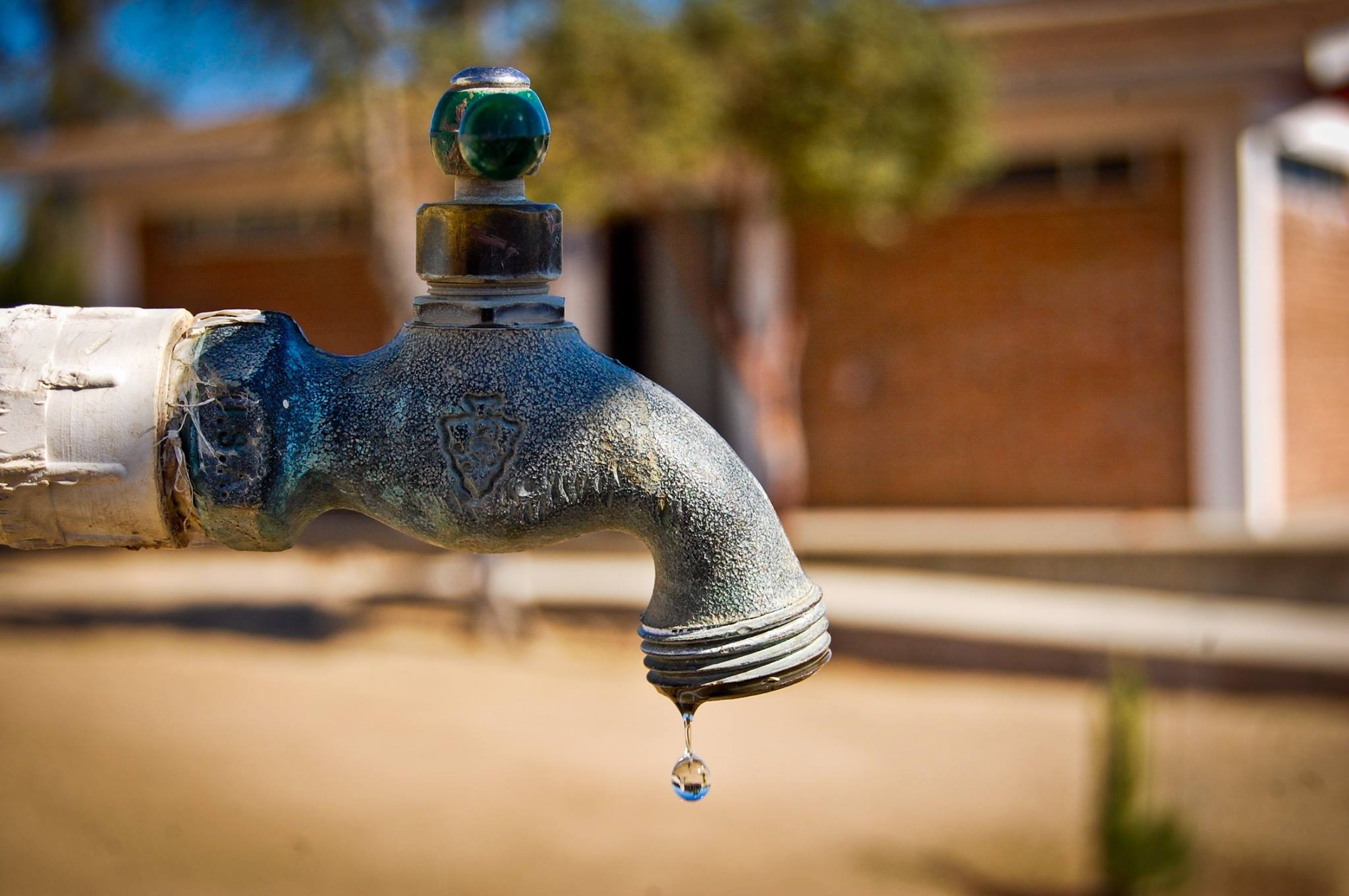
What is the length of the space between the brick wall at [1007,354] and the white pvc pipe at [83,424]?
9.01m

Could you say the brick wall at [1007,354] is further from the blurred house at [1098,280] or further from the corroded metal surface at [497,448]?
the corroded metal surface at [497,448]

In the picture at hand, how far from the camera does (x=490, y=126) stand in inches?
55.1

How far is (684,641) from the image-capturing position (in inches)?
57.0

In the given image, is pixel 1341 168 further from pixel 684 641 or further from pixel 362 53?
pixel 684 641

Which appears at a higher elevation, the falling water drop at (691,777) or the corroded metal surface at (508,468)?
the corroded metal surface at (508,468)

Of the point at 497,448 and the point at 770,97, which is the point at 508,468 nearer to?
the point at 497,448

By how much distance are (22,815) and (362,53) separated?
437 cm

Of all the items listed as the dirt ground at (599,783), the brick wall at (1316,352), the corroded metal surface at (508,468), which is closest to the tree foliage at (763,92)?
the dirt ground at (599,783)

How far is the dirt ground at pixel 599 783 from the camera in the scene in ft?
16.6

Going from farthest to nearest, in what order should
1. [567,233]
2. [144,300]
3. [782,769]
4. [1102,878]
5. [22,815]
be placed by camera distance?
[144,300] → [567,233] → [782,769] → [22,815] → [1102,878]

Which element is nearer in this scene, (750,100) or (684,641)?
(684,641)

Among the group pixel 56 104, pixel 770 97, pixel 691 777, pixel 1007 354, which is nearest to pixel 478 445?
pixel 691 777

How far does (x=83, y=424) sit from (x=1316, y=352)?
10.3 metres

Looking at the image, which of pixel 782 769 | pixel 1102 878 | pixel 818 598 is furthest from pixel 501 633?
pixel 818 598
